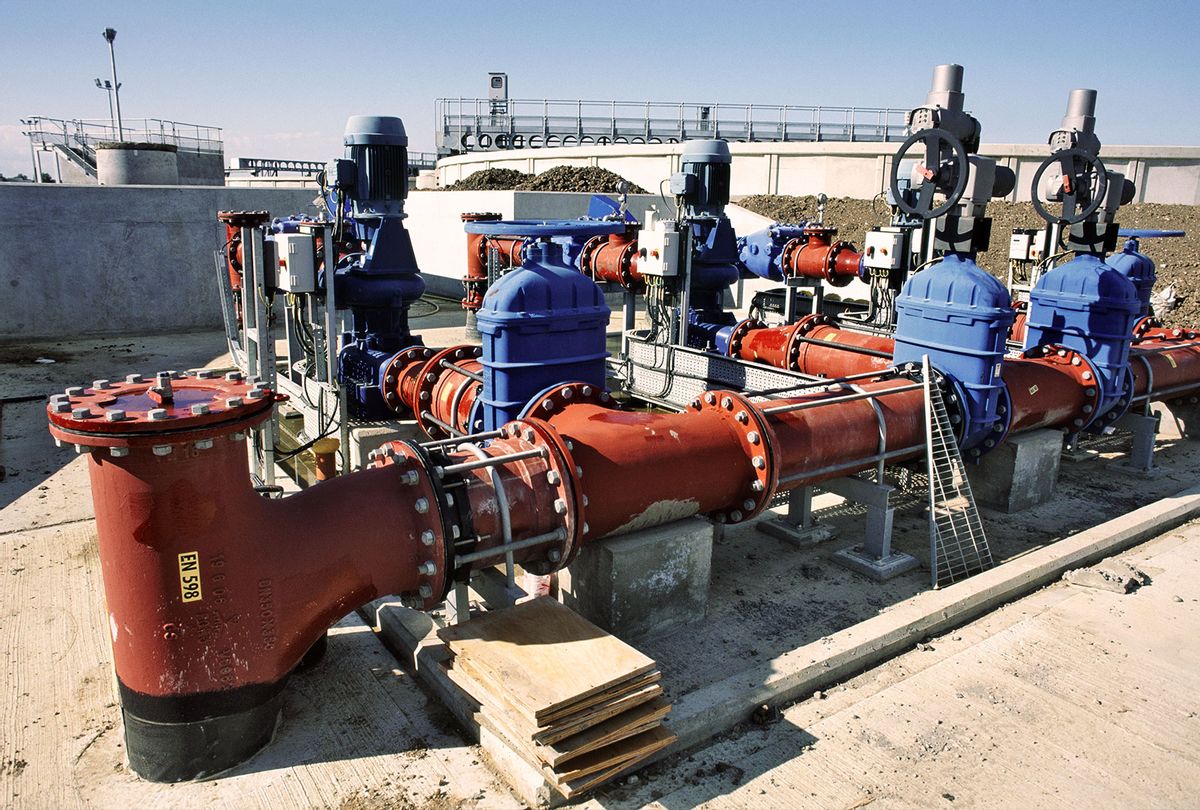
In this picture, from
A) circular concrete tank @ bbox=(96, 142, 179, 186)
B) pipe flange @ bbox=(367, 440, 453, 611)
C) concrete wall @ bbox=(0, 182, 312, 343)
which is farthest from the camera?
circular concrete tank @ bbox=(96, 142, 179, 186)

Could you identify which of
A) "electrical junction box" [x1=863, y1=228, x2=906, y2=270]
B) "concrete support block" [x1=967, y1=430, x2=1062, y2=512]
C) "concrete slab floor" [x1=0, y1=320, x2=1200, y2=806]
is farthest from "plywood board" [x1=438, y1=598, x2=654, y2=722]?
"electrical junction box" [x1=863, y1=228, x2=906, y2=270]

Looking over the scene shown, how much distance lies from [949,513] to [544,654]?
122 inches

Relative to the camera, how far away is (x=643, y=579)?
4473 mm

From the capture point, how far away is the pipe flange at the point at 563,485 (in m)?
4.00

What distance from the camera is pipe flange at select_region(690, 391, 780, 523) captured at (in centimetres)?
468

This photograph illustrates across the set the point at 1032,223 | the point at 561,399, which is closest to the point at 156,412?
the point at 561,399

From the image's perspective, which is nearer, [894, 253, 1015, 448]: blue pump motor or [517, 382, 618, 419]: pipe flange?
[517, 382, 618, 419]: pipe flange

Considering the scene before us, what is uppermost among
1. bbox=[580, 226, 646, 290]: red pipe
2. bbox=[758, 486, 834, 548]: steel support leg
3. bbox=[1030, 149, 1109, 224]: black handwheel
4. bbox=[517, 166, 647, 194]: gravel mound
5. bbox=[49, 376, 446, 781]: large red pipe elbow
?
bbox=[517, 166, 647, 194]: gravel mound

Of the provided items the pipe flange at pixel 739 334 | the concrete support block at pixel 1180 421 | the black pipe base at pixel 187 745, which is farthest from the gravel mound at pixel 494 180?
the black pipe base at pixel 187 745

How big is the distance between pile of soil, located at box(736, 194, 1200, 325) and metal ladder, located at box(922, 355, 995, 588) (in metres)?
9.39

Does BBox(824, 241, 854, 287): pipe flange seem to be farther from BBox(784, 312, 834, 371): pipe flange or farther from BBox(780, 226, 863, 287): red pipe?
BBox(784, 312, 834, 371): pipe flange

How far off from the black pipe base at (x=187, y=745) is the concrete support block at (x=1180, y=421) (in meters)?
8.71

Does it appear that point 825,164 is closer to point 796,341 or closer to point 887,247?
point 887,247

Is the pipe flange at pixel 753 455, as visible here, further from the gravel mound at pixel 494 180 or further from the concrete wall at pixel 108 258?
the gravel mound at pixel 494 180
